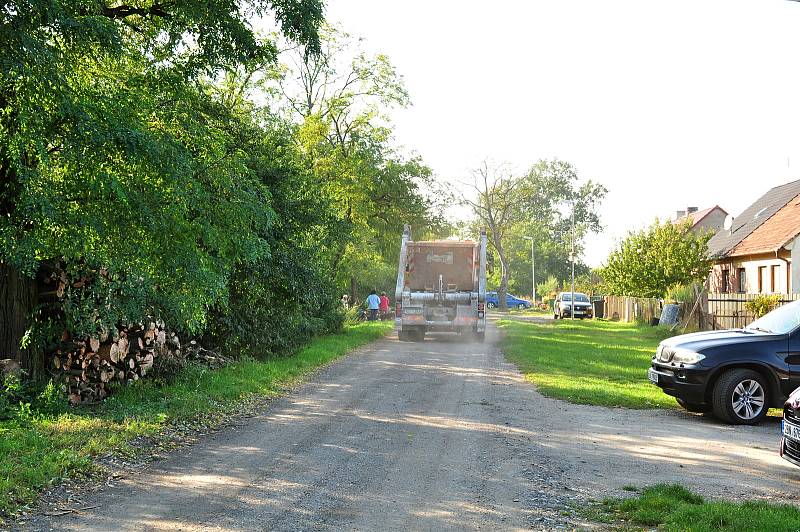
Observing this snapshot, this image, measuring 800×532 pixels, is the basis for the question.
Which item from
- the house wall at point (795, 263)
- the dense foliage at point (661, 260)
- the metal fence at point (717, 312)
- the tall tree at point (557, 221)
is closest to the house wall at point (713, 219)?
the tall tree at point (557, 221)

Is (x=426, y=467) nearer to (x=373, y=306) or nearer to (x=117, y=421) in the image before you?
(x=117, y=421)

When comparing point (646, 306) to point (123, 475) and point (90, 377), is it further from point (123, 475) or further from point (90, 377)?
point (123, 475)

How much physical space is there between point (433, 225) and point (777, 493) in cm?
3562

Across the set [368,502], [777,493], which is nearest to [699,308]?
[777,493]

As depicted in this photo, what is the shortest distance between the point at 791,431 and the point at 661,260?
31.1 meters

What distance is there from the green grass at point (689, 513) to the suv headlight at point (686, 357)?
459 cm

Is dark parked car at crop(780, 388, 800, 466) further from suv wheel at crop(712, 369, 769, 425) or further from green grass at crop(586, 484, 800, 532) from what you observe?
suv wheel at crop(712, 369, 769, 425)

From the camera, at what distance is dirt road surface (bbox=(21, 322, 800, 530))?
589cm

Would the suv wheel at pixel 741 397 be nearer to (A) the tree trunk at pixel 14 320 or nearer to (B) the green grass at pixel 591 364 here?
(B) the green grass at pixel 591 364

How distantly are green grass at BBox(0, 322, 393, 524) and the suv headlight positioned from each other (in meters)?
6.42

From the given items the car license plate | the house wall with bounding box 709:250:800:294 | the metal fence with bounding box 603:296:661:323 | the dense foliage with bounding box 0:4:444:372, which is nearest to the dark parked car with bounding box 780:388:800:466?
the car license plate

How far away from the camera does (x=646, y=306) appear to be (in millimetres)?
36500

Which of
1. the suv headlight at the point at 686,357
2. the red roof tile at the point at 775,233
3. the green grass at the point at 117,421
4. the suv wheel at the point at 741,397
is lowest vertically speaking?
the green grass at the point at 117,421

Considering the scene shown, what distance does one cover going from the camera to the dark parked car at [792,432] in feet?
22.6
